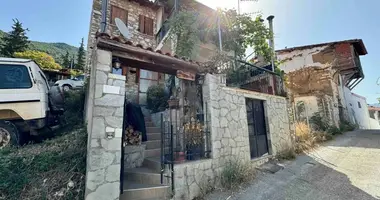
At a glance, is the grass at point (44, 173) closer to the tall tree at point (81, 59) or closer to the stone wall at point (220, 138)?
the stone wall at point (220, 138)

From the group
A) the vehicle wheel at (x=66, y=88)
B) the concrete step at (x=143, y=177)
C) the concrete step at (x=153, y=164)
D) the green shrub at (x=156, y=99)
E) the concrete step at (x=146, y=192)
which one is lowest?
the concrete step at (x=146, y=192)

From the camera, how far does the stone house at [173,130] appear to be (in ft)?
9.90

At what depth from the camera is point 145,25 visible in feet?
37.8

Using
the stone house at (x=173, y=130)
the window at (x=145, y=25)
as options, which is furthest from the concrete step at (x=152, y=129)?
the window at (x=145, y=25)

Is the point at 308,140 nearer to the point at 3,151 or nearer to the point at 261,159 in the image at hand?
the point at 261,159

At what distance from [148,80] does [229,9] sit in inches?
218

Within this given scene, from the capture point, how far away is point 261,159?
18.9 ft

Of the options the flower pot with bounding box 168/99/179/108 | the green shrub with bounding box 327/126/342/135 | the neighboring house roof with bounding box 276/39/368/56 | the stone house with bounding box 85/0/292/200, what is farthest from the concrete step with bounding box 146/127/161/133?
the neighboring house roof with bounding box 276/39/368/56

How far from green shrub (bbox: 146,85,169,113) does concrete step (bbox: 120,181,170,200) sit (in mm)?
3833

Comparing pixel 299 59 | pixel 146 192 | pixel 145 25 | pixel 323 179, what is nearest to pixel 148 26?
pixel 145 25

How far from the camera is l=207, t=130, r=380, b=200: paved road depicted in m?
3.85

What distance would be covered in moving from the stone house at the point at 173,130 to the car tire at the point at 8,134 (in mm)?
1964

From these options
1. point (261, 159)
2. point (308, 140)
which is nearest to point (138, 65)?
point (261, 159)

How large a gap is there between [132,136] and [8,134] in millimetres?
3290
